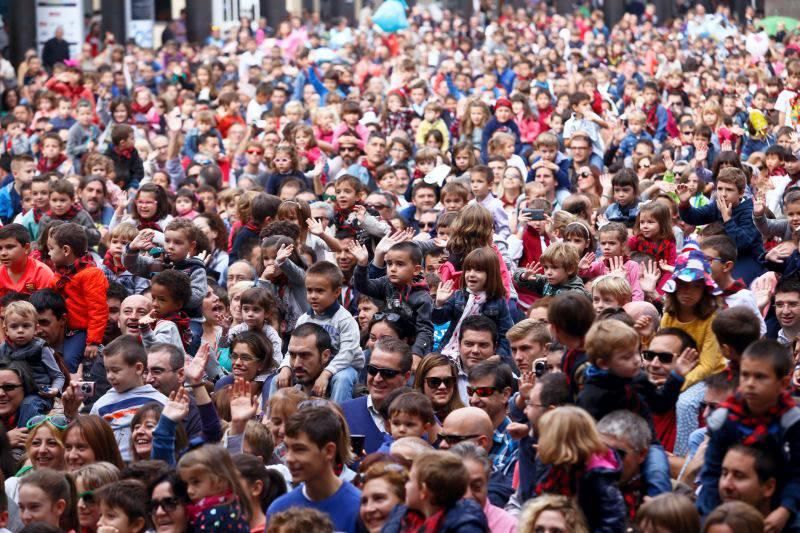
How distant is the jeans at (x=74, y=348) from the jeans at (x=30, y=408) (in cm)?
122

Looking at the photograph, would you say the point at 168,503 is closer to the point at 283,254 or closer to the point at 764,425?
the point at 764,425

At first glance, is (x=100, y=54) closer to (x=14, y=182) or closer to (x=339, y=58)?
(x=339, y=58)

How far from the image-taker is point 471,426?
6.93m

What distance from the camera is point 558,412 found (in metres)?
5.71

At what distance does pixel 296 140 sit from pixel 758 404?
1034cm

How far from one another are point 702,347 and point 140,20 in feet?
94.2

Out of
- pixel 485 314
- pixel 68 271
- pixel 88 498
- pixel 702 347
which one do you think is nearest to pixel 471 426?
pixel 702 347

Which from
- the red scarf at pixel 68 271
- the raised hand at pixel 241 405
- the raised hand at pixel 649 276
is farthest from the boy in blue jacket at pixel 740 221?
the red scarf at pixel 68 271

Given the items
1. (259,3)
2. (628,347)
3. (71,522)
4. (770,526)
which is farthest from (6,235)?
(259,3)

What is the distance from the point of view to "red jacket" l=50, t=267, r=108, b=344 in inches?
398

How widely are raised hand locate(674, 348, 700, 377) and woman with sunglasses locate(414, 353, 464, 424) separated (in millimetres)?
1409

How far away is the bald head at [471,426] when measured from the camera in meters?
6.91

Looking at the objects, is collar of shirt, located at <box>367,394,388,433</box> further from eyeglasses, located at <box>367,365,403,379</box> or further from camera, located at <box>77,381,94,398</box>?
camera, located at <box>77,381,94,398</box>

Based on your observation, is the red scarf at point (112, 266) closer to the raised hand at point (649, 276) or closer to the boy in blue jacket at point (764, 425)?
the raised hand at point (649, 276)
